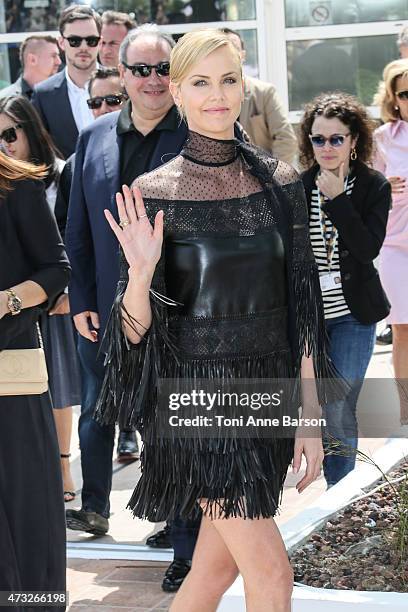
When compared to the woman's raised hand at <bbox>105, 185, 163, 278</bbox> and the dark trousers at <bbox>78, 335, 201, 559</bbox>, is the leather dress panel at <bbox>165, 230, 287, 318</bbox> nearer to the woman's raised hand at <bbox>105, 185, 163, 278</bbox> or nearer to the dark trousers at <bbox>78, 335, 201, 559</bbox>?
the woman's raised hand at <bbox>105, 185, 163, 278</bbox>

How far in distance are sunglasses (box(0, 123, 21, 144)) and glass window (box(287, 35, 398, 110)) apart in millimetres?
5682

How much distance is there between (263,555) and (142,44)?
281 cm

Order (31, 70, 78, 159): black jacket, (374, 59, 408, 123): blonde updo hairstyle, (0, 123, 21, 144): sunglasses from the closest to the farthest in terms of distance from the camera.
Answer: (0, 123, 21, 144): sunglasses, (374, 59, 408, 123): blonde updo hairstyle, (31, 70, 78, 159): black jacket

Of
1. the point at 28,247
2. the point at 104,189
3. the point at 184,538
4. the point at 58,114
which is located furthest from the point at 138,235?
the point at 58,114

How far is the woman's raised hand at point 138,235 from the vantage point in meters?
3.51

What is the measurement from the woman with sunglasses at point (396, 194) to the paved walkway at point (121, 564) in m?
1.26

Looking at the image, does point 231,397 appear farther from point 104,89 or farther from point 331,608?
point 104,89

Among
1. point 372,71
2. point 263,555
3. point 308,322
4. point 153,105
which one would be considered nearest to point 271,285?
point 308,322

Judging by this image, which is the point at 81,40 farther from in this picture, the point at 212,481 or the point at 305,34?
the point at 212,481

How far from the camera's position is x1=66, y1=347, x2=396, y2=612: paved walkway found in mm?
5090

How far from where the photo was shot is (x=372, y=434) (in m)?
7.26

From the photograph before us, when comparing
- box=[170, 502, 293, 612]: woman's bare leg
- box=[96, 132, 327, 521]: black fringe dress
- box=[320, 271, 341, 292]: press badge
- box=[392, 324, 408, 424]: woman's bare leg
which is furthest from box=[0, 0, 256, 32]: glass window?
box=[170, 502, 293, 612]: woman's bare leg

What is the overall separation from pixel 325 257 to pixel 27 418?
7.09ft

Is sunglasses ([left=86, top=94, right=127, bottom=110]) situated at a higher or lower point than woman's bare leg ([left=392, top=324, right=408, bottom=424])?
higher
